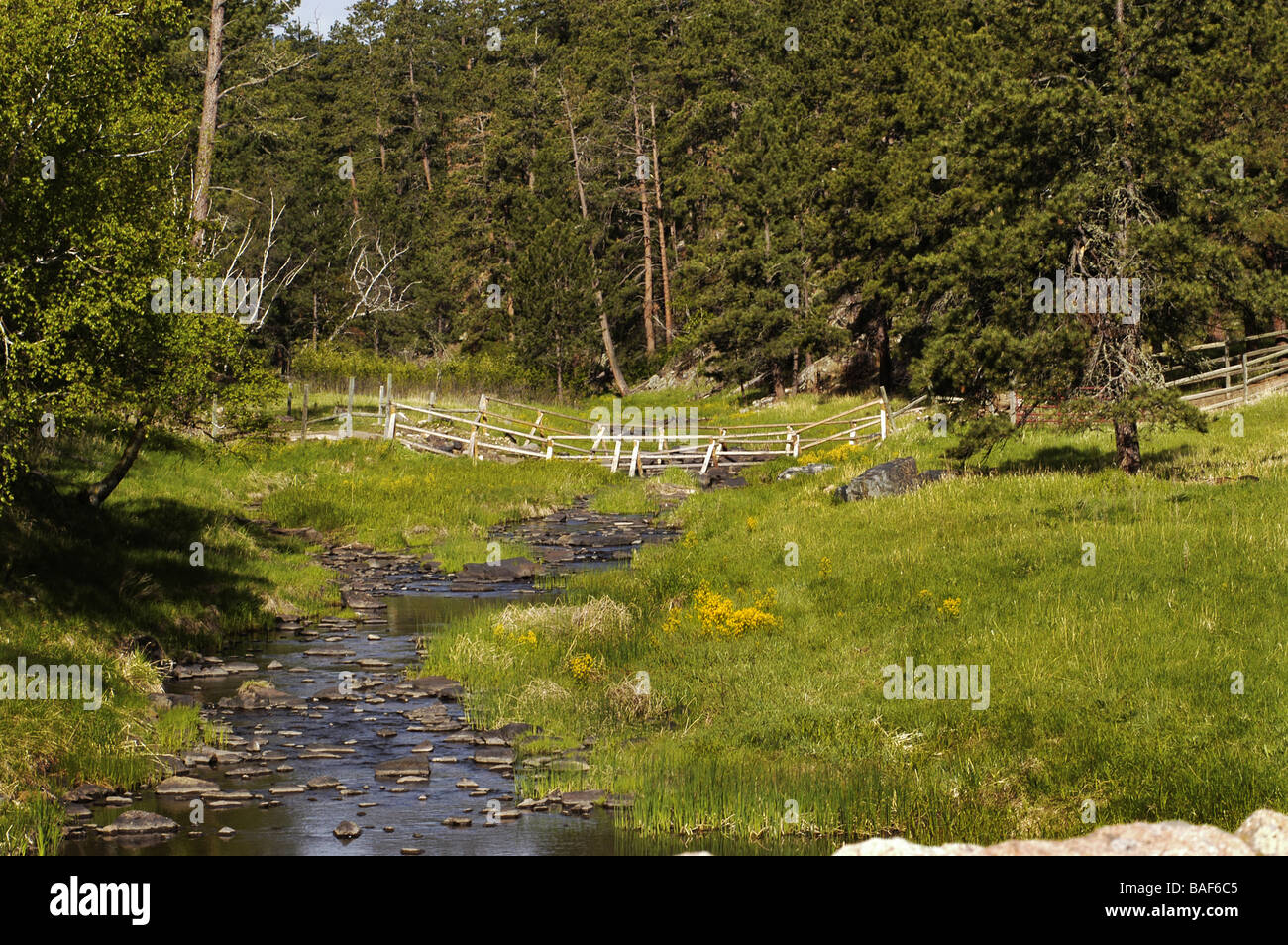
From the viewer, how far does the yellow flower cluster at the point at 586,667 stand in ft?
55.5

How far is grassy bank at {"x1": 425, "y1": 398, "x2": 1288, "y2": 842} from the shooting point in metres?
11.7

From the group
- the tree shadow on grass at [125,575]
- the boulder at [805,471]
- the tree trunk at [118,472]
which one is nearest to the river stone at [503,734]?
the tree shadow on grass at [125,575]

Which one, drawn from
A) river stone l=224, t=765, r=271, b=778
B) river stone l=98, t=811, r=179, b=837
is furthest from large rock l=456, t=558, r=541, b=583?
river stone l=98, t=811, r=179, b=837

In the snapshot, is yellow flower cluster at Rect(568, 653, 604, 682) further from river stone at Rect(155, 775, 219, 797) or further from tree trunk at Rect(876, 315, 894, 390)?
tree trunk at Rect(876, 315, 894, 390)

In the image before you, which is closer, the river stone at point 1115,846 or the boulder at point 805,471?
the river stone at point 1115,846

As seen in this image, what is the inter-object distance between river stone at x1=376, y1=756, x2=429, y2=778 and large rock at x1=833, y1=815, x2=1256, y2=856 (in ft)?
26.5

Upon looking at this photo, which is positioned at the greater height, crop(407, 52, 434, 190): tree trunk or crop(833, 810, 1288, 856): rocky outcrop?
crop(407, 52, 434, 190): tree trunk

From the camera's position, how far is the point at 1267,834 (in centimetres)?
637

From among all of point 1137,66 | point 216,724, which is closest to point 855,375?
point 1137,66

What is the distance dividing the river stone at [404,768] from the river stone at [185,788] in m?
1.77

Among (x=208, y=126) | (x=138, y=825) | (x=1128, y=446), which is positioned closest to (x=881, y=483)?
(x=1128, y=446)

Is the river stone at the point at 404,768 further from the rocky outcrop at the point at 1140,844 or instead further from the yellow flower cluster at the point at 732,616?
the rocky outcrop at the point at 1140,844

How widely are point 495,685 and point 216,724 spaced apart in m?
3.84
